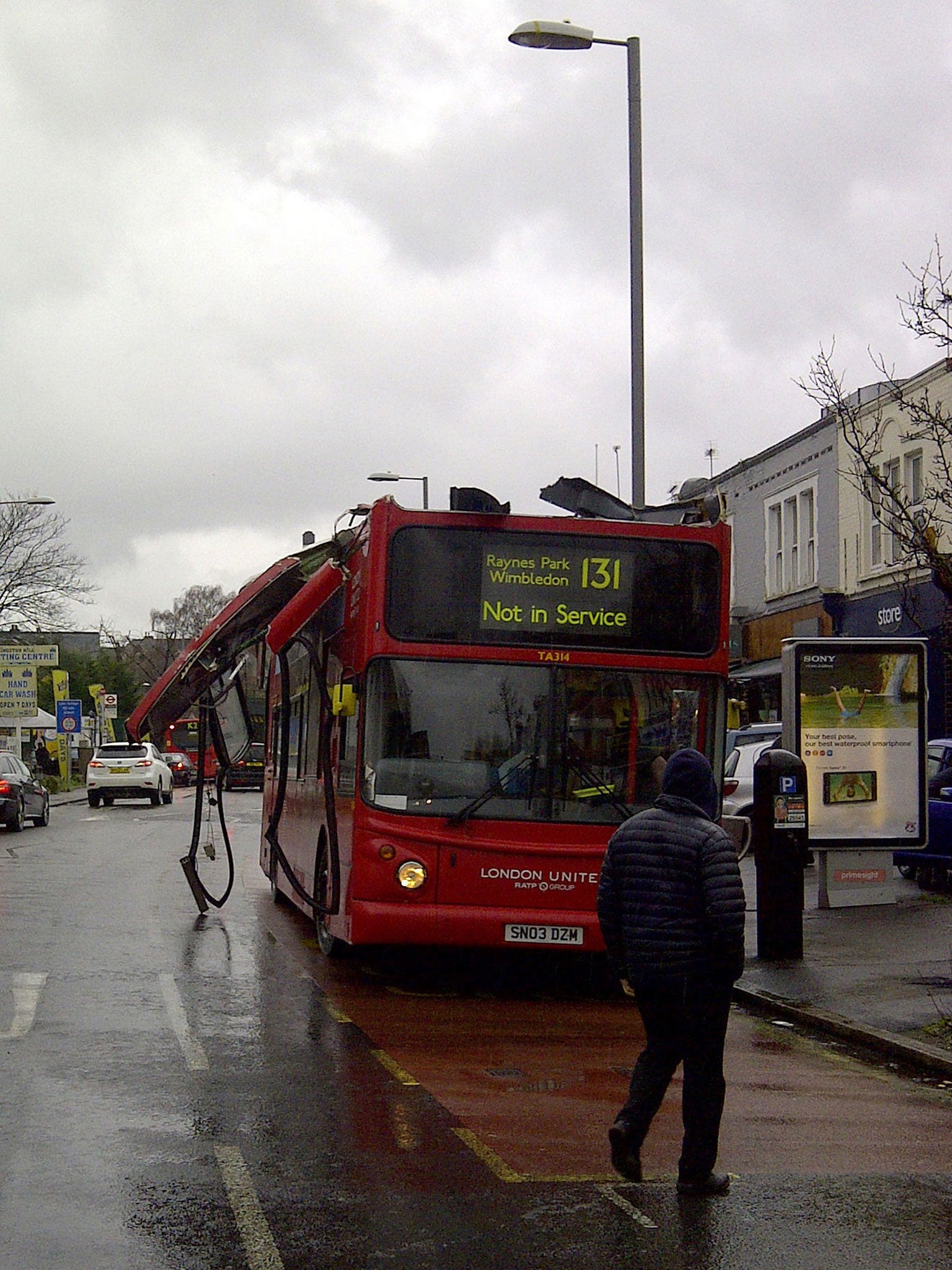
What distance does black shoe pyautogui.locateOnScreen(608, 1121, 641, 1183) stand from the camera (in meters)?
6.21

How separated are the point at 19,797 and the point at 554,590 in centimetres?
2339

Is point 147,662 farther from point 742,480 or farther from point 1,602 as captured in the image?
point 742,480

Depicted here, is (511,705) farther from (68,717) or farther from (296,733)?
(68,717)

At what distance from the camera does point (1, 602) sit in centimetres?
5475

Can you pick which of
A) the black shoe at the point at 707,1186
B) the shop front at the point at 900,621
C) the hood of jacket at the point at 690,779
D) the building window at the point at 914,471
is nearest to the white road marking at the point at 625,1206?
the black shoe at the point at 707,1186

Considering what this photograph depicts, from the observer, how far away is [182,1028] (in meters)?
9.79

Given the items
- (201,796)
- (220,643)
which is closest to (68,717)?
(201,796)

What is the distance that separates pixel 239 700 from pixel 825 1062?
6.70 m

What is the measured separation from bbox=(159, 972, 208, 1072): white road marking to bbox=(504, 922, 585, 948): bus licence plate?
7.15ft

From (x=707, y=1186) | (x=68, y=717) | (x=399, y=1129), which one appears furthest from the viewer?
(x=68, y=717)

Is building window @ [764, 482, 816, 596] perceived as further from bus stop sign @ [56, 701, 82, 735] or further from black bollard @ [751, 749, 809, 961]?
bus stop sign @ [56, 701, 82, 735]

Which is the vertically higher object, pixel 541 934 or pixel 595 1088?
pixel 541 934

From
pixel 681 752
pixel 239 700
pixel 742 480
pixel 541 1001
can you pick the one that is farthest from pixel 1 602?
pixel 681 752

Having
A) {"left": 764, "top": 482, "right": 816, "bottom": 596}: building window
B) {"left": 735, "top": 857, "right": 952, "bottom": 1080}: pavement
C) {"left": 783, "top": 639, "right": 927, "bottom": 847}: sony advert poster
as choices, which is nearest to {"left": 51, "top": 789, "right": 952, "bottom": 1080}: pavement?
{"left": 735, "top": 857, "right": 952, "bottom": 1080}: pavement
